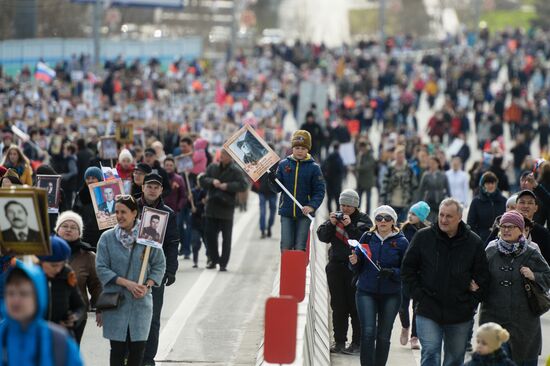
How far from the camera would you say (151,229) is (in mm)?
12156

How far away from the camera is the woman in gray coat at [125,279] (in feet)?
39.4

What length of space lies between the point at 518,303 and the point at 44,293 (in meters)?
5.13

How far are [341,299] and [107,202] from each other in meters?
2.45

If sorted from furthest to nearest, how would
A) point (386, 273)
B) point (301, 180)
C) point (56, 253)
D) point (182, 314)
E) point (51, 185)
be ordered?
point (182, 314)
point (51, 185)
point (301, 180)
point (386, 273)
point (56, 253)

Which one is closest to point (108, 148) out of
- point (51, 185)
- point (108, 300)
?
point (51, 185)

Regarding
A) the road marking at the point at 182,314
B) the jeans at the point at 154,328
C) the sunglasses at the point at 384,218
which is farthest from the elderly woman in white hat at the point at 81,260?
the road marking at the point at 182,314

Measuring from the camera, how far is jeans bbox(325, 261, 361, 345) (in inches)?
608

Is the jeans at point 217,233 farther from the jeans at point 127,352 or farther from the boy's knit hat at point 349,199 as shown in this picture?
the jeans at point 127,352

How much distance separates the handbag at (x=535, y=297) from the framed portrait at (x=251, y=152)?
4.80 m

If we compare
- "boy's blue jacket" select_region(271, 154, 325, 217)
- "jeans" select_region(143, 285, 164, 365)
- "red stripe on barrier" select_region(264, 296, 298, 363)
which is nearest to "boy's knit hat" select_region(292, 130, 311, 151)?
"boy's blue jacket" select_region(271, 154, 325, 217)

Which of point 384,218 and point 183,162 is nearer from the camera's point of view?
point 384,218

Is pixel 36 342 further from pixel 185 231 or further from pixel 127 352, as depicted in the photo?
pixel 185 231

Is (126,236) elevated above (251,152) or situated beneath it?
elevated above

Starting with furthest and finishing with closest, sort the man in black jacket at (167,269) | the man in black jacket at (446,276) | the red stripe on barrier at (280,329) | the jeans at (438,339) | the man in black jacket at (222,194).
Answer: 1. the man in black jacket at (222,194)
2. the man in black jacket at (167,269)
3. the jeans at (438,339)
4. the man in black jacket at (446,276)
5. the red stripe on barrier at (280,329)
